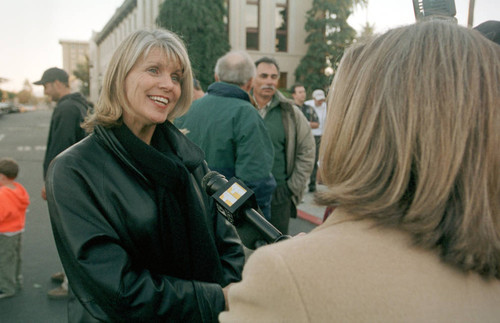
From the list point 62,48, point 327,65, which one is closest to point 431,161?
point 327,65

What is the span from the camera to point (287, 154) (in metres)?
3.90

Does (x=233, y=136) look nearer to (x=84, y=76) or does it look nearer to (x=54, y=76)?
(x=54, y=76)

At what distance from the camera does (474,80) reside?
905 millimetres

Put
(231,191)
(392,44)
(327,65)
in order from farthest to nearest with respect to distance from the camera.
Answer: (327,65) < (231,191) < (392,44)

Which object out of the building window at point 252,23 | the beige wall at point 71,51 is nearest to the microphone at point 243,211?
the building window at point 252,23

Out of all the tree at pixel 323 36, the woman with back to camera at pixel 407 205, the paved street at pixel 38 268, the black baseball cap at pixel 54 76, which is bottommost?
the paved street at pixel 38 268

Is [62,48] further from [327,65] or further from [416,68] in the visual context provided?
[416,68]

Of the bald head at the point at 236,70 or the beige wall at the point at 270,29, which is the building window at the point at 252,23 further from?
the bald head at the point at 236,70

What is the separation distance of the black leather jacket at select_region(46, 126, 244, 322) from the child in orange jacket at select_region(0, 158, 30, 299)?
2.77 meters

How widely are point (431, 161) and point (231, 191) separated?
2.49 ft

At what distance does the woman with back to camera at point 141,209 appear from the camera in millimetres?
1469

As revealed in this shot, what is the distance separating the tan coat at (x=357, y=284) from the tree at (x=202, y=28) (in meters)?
23.4

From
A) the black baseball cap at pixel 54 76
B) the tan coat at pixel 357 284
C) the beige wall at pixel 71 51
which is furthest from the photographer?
the beige wall at pixel 71 51

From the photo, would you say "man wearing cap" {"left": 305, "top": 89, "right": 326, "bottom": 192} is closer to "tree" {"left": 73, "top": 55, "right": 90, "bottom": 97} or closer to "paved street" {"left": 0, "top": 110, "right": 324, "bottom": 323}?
"paved street" {"left": 0, "top": 110, "right": 324, "bottom": 323}
